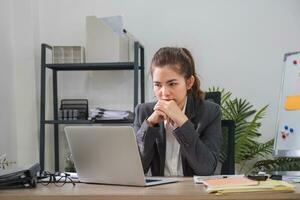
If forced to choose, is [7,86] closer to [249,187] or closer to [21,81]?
[21,81]

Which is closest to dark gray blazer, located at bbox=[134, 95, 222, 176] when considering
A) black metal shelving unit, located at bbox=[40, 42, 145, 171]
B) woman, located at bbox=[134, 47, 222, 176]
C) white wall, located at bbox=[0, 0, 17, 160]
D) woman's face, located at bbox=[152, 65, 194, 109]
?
woman, located at bbox=[134, 47, 222, 176]

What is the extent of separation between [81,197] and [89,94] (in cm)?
223

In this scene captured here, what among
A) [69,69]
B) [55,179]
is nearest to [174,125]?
[55,179]

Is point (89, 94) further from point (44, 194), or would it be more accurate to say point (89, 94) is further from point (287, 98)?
point (44, 194)

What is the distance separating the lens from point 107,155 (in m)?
1.22

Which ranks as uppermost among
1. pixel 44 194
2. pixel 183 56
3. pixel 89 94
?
pixel 183 56

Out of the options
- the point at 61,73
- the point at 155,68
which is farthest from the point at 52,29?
the point at 155,68

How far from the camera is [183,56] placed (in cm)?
175

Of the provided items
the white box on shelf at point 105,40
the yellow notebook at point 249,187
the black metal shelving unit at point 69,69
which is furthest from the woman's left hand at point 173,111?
the white box on shelf at point 105,40

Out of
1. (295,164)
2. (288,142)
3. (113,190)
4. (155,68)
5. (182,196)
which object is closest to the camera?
(182,196)

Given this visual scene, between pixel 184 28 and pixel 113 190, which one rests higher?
pixel 184 28

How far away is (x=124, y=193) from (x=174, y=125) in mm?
498

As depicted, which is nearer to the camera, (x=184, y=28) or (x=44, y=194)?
(x=44, y=194)

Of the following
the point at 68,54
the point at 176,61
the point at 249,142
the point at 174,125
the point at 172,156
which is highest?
the point at 68,54
